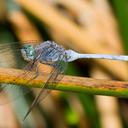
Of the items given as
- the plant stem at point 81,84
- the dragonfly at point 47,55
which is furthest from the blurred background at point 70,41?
the plant stem at point 81,84

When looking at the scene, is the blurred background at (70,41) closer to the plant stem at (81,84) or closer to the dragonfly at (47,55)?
the dragonfly at (47,55)

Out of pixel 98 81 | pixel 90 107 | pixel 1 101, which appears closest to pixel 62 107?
pixel 90 107

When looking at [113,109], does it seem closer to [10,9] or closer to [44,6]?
[44,6]

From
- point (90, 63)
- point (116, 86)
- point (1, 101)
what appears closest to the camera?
point (116, 86)

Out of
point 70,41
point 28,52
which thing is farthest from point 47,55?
point 70,41

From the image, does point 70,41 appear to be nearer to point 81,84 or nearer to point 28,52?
point 28,52

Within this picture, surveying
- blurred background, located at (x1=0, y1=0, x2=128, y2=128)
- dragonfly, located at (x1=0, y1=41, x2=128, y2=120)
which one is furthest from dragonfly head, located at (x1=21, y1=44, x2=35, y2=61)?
blurred background, located at (x1=0, y1=0, x2=128, y2=128)
